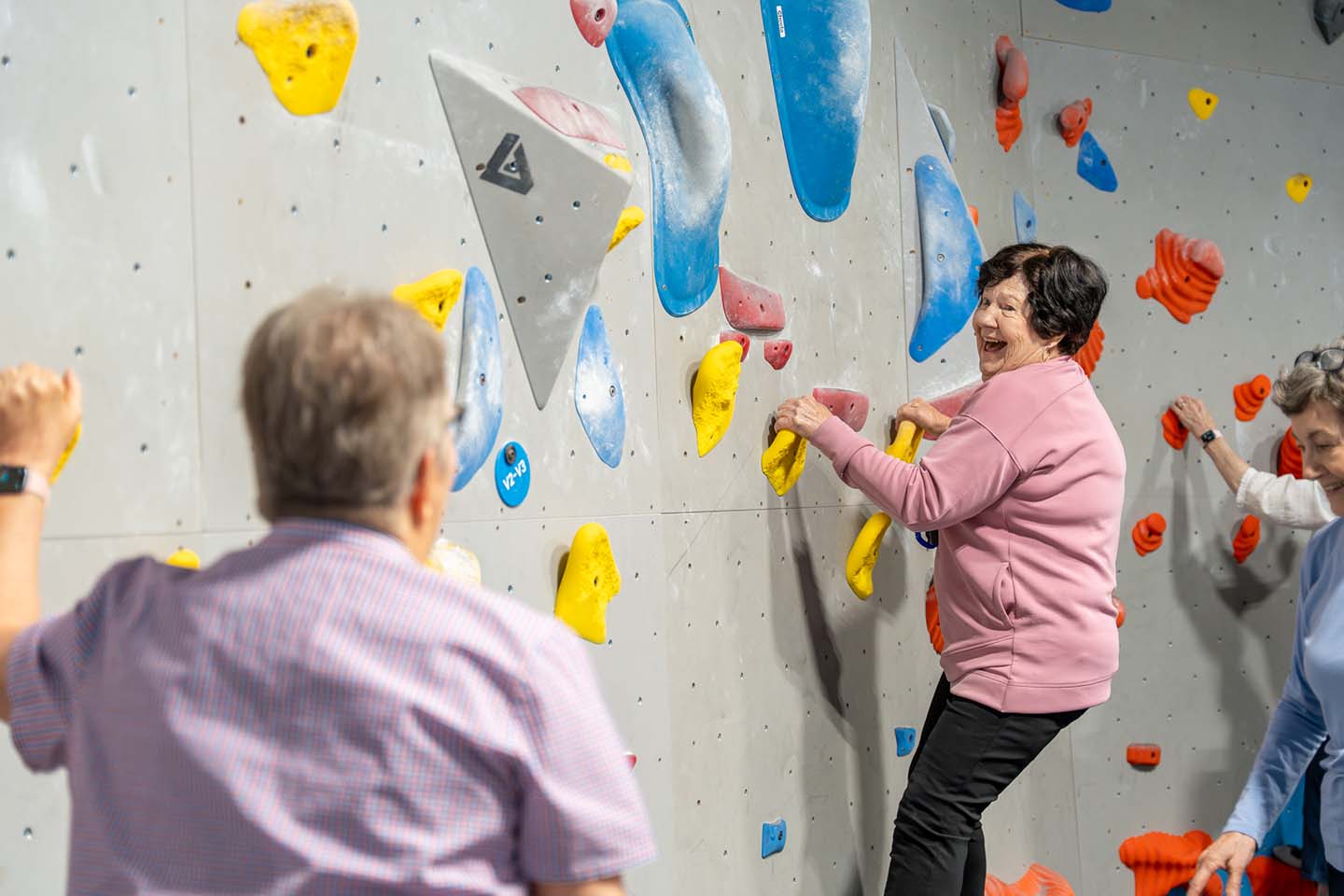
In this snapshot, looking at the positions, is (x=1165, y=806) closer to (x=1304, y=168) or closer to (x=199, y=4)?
(x=1304, y=168)

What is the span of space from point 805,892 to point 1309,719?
3.17 feet

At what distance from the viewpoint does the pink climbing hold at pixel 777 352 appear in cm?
Result: 235

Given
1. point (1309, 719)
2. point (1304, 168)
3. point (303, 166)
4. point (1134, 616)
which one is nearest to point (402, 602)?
point (303, 166)

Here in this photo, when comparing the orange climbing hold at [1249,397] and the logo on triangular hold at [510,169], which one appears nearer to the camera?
the logo on triangular hold at [510,169]

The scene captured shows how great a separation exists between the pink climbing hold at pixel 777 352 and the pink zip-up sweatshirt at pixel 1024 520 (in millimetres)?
319

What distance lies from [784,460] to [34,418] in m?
1.52

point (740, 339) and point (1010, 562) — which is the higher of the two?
point (740, 339)

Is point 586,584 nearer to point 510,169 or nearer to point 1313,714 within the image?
point 510,169

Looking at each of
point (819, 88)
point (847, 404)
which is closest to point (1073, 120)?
point (819, 88)

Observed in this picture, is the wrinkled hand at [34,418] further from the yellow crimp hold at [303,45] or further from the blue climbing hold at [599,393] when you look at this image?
the blue climbing hold at [599,393]

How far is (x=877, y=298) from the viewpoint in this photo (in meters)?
2.67

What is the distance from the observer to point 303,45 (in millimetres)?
1545

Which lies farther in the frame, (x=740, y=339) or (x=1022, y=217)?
→ (x=1022, y=217)

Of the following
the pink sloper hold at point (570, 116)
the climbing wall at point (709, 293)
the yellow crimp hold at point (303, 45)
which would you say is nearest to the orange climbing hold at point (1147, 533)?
the climbing wall at point (709, 293)
